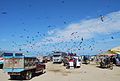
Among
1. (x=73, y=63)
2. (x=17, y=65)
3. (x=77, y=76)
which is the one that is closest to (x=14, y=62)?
(x=17, y=65)

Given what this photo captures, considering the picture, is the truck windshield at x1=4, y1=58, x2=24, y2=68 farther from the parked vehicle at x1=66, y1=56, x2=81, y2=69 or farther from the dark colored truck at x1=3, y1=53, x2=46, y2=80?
the parked vehicle at x1=66, y1=56, x2=81, y2=69

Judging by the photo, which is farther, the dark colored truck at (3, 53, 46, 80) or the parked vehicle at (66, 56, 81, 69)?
the parked vehicle at (66, 56, 81, 69)

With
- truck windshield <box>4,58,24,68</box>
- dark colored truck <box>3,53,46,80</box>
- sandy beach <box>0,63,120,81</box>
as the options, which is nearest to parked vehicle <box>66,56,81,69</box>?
sandy beach <box>0,63,120,81</box>

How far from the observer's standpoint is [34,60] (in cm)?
3105

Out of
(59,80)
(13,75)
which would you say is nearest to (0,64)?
(13,75)

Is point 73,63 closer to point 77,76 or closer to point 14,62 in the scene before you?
point 77,76

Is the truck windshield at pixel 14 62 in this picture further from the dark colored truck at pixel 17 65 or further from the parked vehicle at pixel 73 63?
the parked vehicle at pixel 73 63

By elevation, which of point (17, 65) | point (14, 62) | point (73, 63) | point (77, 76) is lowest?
point (77, 76)

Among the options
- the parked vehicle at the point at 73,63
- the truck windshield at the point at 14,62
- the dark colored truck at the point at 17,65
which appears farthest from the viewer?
the parked vehicle at the point at 73,63

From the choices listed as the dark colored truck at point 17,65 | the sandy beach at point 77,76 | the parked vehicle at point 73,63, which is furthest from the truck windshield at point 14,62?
the parked vehicle at point 73,63

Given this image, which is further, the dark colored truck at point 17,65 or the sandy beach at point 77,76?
the sandy beach at point 77,76

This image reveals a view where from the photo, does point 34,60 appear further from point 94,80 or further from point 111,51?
point 111,51

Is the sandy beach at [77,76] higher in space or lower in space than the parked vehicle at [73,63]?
lower

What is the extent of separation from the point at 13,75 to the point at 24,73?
1203mm
